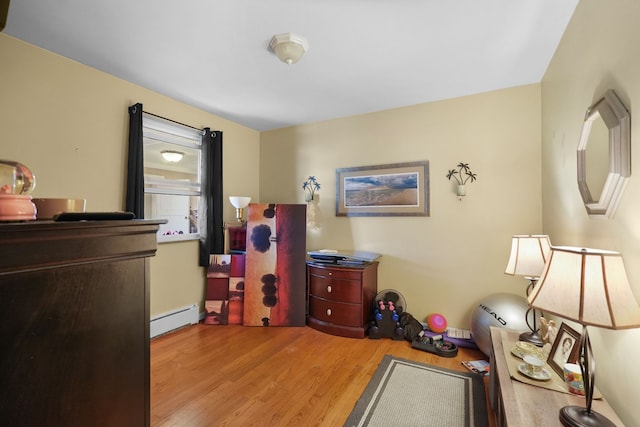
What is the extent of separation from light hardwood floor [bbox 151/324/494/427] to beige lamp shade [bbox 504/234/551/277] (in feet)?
3.64

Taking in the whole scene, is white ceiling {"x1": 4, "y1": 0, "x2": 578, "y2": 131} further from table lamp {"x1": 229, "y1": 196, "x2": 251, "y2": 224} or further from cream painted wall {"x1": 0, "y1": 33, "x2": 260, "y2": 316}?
table lamp {"x1": 229, "y1": 196, "x2": 251, "y2": 224}

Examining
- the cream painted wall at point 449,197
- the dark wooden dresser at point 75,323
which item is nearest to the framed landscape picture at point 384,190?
the cream painted wall at point 449,197

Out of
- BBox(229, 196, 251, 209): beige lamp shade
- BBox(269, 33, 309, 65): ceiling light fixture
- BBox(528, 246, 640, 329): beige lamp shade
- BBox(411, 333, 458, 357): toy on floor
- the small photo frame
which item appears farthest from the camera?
BBox(229, 196, 251, 209): beige lamp shade

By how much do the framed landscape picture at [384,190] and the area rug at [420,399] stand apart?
1.55 meters

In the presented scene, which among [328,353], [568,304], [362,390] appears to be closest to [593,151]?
[568,304]

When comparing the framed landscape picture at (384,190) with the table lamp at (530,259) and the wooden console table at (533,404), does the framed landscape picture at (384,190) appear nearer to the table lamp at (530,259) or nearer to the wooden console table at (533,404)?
the table lamp at (530,259)

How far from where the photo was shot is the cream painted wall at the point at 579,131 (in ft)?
3.58

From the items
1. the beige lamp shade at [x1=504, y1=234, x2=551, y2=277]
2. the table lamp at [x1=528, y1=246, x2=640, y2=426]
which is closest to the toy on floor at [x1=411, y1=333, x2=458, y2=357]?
the beige lamp shade at [x1=504, y1=234, x2=551, y2=277]

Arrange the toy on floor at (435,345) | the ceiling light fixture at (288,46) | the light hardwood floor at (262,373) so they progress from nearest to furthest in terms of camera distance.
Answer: the light hardwood floor at (262,373) < the ceiling light fixture at (288,46) < the toy on floor at (435,345)

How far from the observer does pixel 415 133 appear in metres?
3.16

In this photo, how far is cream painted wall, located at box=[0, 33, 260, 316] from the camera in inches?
80.6

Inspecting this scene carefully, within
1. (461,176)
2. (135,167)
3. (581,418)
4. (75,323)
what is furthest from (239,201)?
(581,418)

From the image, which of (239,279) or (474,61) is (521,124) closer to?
(474,61)

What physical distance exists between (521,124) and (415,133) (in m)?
0.97
